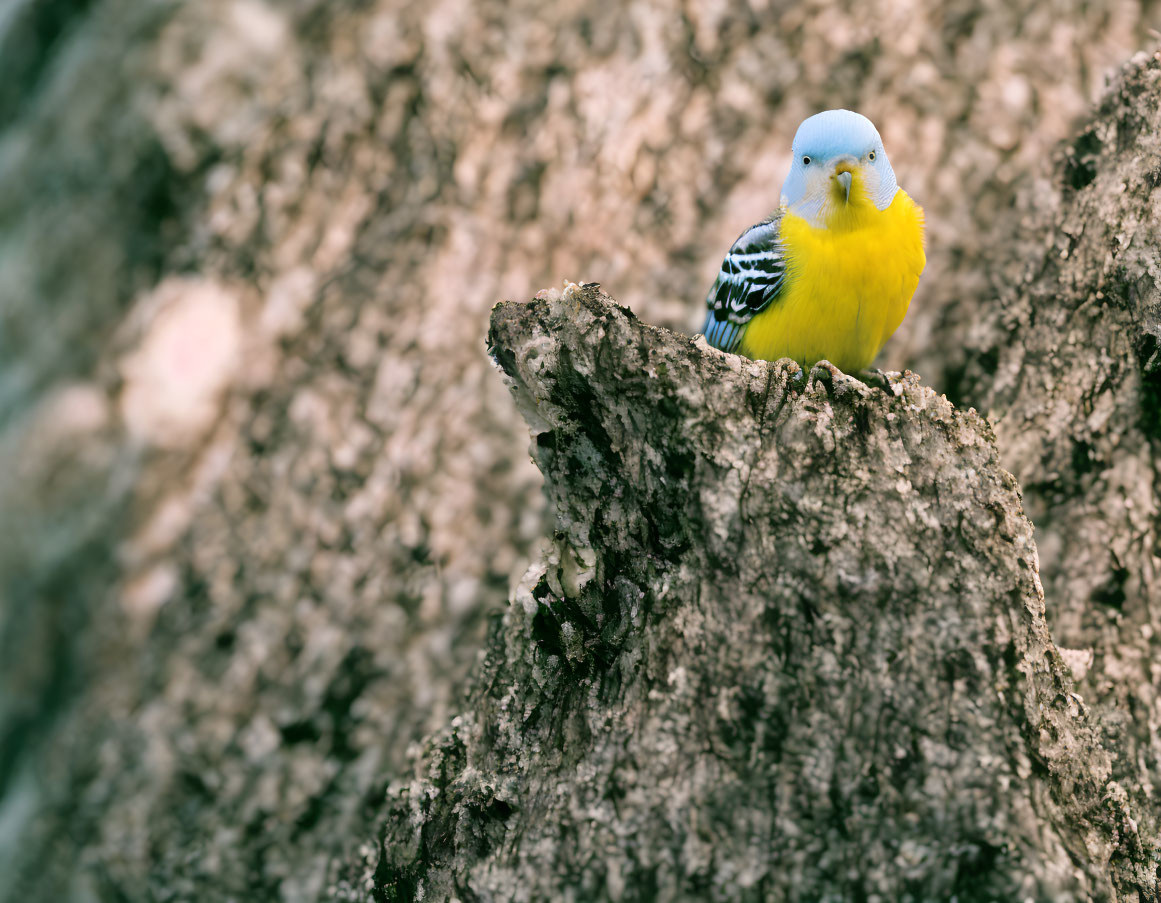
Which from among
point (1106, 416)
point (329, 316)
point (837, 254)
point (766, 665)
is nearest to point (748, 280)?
point (837, 254)

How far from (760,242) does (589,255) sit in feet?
3.05

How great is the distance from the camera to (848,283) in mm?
2312

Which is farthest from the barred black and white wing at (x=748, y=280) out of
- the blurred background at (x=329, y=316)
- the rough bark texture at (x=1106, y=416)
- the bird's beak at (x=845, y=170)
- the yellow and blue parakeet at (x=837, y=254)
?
the rough bark texture at (x=1106, y=416)

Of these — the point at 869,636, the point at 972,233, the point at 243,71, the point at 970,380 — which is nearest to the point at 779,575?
the point at 869,636

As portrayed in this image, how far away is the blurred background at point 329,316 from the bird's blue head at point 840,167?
77 centimetres

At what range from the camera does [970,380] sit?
2.68m

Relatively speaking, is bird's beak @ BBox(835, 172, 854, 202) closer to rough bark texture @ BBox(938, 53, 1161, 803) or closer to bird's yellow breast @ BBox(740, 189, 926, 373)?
bird's yellow breast @ BBox(740, 189, 926, 373)

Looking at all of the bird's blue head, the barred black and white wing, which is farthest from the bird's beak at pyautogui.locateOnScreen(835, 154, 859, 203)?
the barred black and white wing

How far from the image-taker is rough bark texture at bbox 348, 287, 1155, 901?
56.7 inches

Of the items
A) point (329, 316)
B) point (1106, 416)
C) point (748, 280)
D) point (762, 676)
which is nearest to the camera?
point (762, 676)

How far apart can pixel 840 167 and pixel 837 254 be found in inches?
9.5

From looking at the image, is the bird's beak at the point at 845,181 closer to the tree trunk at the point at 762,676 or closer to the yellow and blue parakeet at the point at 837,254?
the yellow and blue parakeet at the point at 837,254

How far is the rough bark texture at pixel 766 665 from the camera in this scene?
1439 mm

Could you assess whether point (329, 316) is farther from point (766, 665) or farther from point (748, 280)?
point (766, 665)
